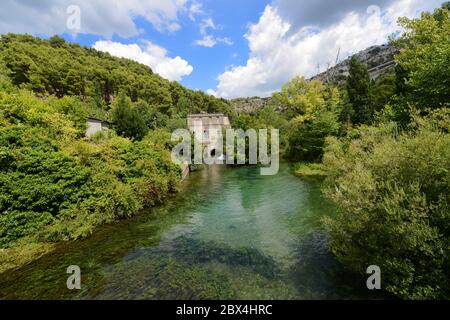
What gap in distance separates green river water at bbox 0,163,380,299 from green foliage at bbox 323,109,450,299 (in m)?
1.33

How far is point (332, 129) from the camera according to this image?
81.5 ft

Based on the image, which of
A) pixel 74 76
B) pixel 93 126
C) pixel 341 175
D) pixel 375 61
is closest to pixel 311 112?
pixel 341 175

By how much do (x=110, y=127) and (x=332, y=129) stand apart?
24.7m

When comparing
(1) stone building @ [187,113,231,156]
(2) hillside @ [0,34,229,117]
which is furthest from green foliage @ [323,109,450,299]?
(1) stone building @ [187,113,231,156]

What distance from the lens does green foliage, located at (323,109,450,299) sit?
15.0 feet

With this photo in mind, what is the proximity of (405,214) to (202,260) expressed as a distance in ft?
21.1

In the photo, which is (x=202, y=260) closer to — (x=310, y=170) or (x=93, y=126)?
(x=310, y=170)

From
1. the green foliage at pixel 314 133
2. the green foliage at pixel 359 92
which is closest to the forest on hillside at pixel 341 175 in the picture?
the green foliage at pixel 314 133

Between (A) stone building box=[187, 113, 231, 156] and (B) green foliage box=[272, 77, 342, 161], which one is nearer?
(B) green foliage box=[272, 77, 342, 161]

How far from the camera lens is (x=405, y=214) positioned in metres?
4.86

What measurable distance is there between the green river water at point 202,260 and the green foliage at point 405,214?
133 centimetres

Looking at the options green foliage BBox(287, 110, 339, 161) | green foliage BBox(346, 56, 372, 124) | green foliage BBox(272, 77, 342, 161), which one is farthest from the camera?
green foliage BBox(346, 56, 372, 124)

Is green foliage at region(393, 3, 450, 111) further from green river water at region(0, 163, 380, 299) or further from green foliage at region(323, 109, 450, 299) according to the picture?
green river water at region(0, 163, 380, 299)

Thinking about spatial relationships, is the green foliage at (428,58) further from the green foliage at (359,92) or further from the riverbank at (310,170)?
the green foliage at (359,92)
